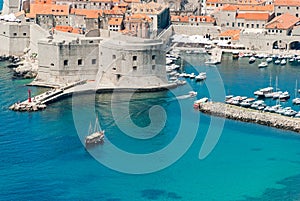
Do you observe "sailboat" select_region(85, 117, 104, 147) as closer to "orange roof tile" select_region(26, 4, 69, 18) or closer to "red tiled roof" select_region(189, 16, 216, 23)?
"orange roof tile" select_region(26, 4, 69, 18)

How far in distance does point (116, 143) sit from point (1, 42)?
69.3ft

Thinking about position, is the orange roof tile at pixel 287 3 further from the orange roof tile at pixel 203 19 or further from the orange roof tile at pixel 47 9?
the orange roof tile at pixel 47 9

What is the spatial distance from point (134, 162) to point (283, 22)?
25.7 metres

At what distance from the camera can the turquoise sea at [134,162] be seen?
24938 mm

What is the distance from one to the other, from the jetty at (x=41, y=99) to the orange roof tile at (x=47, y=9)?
45.8 feet

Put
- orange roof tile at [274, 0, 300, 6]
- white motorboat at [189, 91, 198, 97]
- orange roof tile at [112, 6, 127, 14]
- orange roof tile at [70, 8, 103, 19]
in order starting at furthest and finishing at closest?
orange roof tile at [274, 0, 300, 6] < orange roof tile at [112, 6, 127, 14] < orange roof tile at [70, 8, 103, 19] < white motorboat at [189, 91, 198, 97]

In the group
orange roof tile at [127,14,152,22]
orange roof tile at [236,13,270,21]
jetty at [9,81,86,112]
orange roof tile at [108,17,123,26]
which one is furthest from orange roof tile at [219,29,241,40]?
jetty at [9,81,86,112]

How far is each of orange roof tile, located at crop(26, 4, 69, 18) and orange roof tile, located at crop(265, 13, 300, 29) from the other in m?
14.3

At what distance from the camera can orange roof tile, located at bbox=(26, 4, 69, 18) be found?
168ft

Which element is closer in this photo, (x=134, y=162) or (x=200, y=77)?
(x=134, y=162)

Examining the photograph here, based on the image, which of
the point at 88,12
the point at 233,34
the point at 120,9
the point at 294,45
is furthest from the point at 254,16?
the point at 88,12

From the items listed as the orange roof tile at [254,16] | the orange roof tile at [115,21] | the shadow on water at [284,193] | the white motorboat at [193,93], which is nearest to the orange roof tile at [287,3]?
the orange roof tile at [254,16]

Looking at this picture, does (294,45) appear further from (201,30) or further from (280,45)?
(201,30)

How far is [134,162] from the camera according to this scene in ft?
90.9
